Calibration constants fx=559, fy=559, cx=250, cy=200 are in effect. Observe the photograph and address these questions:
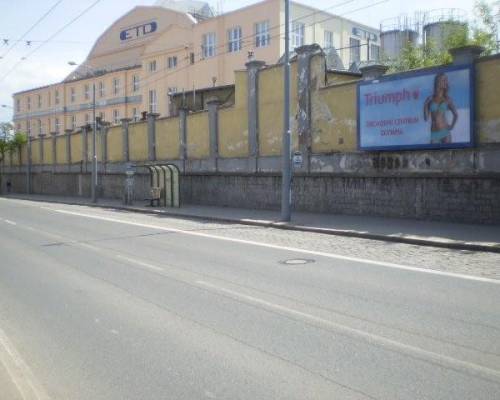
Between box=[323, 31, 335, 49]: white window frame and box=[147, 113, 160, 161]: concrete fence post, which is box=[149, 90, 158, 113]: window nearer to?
box=[323, 31, 335, 49]: white window frame

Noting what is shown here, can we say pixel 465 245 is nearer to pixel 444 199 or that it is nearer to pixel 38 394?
pixel 444 199

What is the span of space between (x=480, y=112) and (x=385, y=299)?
35.1ft

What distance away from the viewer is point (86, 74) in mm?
66375

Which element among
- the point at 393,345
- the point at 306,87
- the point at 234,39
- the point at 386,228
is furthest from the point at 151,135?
the point at 393,345

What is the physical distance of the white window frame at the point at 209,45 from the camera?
49.2 meters

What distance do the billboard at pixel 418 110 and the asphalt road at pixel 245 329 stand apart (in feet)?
24.7

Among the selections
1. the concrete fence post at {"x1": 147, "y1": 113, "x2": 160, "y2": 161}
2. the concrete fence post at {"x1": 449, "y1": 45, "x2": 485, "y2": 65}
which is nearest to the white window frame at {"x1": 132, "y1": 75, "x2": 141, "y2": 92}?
the concrete fence post at {"x1": 147, "y1": 113, "x2": 160, "y2": 161}

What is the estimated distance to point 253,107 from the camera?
2509cm

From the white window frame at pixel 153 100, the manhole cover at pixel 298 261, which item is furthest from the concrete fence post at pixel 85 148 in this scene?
the manhole cover at pixel 298 261

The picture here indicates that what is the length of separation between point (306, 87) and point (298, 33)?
25.5 metres

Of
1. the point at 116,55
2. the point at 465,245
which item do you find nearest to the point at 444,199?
the point at 465,245

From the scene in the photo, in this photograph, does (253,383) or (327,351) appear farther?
(327,351)

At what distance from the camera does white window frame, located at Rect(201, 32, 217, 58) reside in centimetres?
4916

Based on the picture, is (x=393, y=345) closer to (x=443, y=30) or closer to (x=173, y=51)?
(x=443, y=30)
